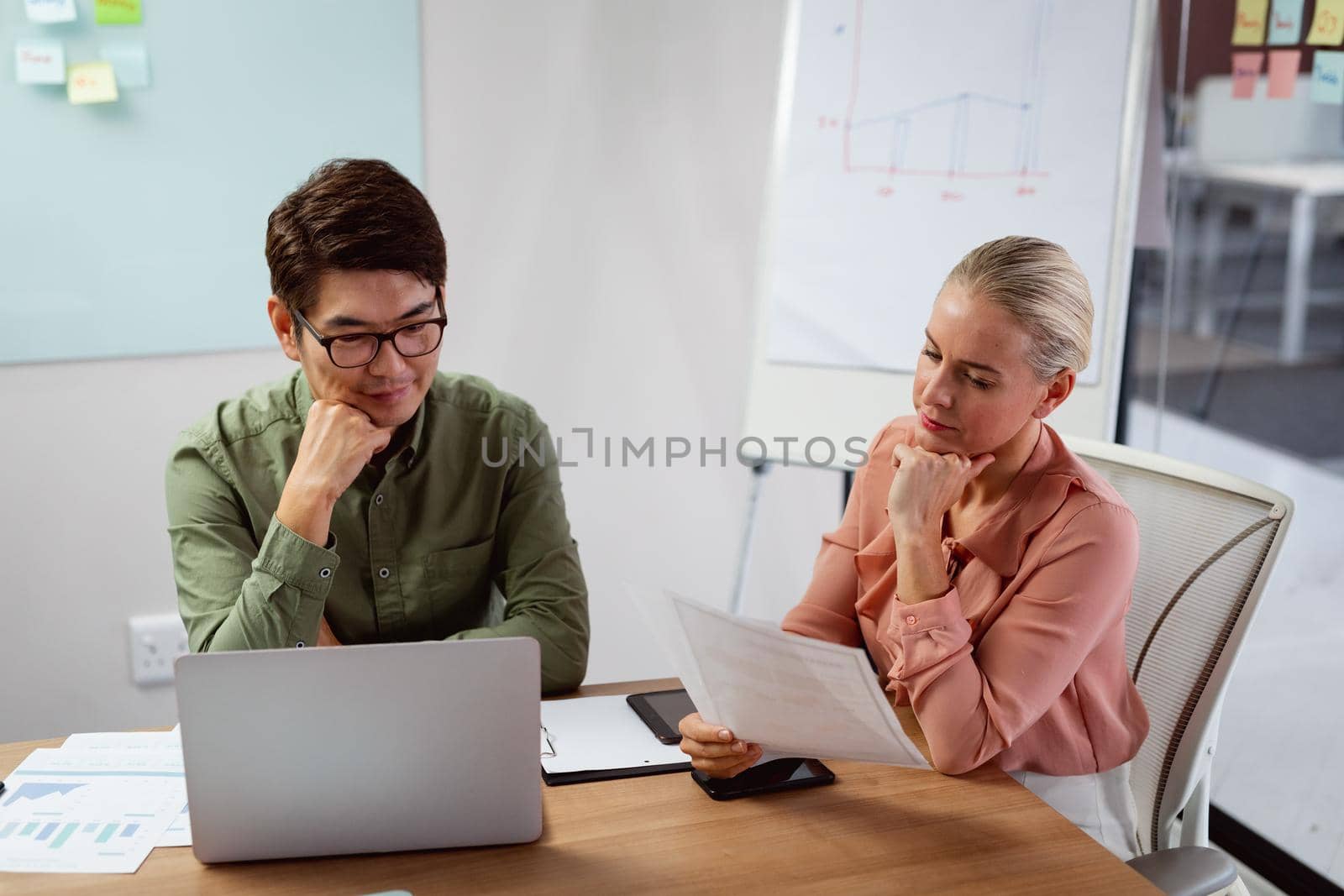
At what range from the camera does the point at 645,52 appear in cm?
278

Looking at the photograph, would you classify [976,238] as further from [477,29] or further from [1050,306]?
[477,29]

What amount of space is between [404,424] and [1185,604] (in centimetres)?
103

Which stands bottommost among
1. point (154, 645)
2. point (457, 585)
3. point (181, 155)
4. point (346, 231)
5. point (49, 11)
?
point (154, 645)

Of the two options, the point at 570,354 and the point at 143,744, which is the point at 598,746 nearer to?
the point at 143,744

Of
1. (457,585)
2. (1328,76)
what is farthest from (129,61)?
(1328,76)

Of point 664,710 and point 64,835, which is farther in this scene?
point 664,710

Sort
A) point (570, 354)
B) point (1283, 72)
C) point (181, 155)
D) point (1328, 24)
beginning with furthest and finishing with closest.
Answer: point (570, 354) → point (181, 155) → point (1283, 72) → point (1328, 24)

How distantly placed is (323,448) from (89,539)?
1.27m

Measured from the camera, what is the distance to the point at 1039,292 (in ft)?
4.58

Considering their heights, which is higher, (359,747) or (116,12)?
(116,12)

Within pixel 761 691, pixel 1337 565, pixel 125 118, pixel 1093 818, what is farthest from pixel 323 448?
pixel 1337 565

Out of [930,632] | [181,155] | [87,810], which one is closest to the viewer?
[87,810]

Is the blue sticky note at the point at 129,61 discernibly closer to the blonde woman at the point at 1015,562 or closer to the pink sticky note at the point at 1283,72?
the blonde woman at the point at 1015,562

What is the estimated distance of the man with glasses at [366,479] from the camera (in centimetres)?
149
